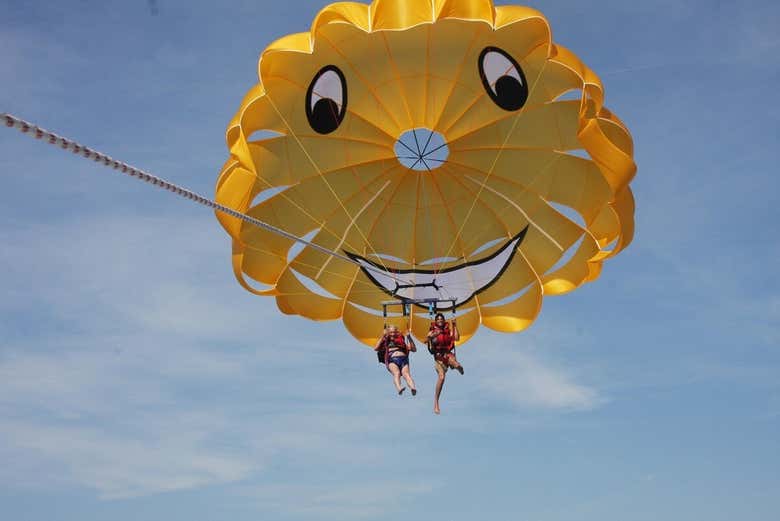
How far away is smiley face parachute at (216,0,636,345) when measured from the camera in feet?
49.8

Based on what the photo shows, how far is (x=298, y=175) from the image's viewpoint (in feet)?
55.8

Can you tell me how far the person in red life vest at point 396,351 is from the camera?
15.5m

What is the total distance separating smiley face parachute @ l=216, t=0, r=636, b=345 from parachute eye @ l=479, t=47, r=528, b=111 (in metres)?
0.02

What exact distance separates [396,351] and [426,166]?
12.0 ft

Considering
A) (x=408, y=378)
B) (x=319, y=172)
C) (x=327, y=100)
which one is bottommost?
(x=408, y=378)

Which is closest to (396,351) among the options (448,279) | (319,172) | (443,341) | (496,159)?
(443,341)

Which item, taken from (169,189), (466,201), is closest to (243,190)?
(466,201)

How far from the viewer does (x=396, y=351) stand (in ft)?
51.1

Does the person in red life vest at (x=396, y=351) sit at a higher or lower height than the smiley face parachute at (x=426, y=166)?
lower

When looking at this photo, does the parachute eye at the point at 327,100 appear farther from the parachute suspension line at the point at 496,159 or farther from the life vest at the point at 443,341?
the life vest at the point at 443,341

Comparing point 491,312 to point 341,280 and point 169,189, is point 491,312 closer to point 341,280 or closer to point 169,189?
point 341,280

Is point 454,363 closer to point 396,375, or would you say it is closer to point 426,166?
point 396,375

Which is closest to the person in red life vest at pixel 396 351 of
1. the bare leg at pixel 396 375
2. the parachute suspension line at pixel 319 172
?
the bare leg at pixel 396 375

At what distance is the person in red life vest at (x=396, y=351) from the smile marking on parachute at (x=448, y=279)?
2260mm
